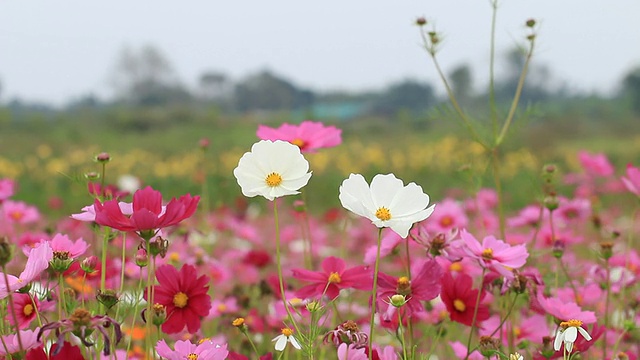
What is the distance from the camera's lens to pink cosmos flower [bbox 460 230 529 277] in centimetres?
95

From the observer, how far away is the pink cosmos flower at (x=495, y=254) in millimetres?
946

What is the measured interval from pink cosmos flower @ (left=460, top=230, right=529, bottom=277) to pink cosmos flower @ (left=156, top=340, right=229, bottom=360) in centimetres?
34

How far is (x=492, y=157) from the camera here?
1383 mm

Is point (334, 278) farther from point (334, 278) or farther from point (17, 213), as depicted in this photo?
point (17, 213)

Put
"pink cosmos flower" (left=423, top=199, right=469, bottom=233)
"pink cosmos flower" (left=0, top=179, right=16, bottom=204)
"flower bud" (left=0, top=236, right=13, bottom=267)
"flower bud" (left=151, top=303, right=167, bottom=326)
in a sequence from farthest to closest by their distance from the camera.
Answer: "pink cosmos flower" (left=423, top=199, right=469, bottom=233), "pink cosmos flower" (left=0, top=179, right=16, bottom=204), "flower bud" (left=151, top=303, right=167, bottom=326), "flower bud" (left=0, top=236, right=13, bottom=267)

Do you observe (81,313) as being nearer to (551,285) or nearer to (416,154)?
(551,285)

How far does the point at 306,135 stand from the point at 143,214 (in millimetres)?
474

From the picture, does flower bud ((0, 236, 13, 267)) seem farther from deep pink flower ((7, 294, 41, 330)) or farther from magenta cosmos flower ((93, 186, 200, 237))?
deep pink flower ((7, 294, 41, 330))

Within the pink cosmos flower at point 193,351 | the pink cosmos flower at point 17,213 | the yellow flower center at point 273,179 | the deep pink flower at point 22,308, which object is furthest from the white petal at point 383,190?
the pink cosmos flower at point 17,213

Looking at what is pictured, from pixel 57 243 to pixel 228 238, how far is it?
2709mm

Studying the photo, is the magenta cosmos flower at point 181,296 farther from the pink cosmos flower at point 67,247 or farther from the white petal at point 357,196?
the white petal at point 357,196

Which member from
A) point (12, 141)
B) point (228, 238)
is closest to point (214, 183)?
point (228, 238)

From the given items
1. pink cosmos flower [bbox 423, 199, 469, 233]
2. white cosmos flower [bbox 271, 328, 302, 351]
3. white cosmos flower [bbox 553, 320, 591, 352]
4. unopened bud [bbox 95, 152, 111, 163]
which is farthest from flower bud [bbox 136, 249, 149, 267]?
pink cosmos flower [bbox 423, 199, 469, 233]

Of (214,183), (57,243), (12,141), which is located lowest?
(12,141)
